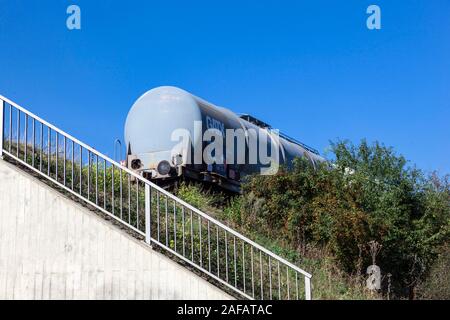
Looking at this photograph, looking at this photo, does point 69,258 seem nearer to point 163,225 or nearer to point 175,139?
point 163,225

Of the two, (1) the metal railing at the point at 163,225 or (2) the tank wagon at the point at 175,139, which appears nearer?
(1) the metal railing at the point at 163,225

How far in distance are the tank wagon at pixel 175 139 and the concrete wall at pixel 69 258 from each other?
7760mm

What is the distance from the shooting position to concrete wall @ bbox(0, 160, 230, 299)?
948cm

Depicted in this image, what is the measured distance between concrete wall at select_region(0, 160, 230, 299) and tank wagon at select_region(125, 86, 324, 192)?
776 cm

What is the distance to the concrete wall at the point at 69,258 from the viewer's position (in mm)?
9484

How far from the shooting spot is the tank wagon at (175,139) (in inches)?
712

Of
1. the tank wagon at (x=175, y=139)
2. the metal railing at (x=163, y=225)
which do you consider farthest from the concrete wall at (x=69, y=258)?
the tank wagon at (x=175, y=139)

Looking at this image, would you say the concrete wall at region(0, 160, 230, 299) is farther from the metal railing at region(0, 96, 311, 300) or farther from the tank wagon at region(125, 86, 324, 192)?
the tank wagon at region(125, 86, 324, 192)

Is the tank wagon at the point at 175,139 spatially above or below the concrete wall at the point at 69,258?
above

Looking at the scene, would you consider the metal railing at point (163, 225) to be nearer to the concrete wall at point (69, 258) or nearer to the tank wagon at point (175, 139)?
the concrete wall at point (69, 258)

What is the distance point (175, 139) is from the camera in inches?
719

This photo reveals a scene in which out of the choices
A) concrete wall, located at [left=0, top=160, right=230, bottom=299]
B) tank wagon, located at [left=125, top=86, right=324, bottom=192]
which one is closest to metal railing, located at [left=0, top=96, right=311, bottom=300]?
concrete wall, located at [left=0, top=160, right=230, bottom=299]

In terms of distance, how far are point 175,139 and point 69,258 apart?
8722 mm
